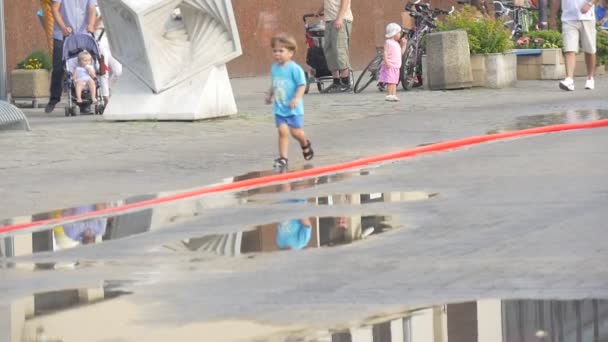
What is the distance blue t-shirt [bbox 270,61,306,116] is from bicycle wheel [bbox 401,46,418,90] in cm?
957

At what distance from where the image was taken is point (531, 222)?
1027 centimetres

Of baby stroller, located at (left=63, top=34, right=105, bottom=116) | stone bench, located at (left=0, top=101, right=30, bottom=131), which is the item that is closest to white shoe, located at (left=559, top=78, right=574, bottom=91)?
baby stroller, located at (left=63, top=34, right=105, bottom=116)

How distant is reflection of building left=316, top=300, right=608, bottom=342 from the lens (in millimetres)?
6746

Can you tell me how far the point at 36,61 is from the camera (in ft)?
83.4

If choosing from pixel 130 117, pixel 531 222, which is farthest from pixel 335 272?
pixel 130 117

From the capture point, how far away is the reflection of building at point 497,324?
6746 mm

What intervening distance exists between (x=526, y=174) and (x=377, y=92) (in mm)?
11727

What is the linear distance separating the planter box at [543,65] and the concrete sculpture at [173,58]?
8.37 metres

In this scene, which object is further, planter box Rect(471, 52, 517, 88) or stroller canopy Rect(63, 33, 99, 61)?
planter box Rect(471, 52, 517, 88)

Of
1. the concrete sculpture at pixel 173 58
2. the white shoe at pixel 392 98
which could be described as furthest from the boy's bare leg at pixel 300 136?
the white shoe at pixel 392 98

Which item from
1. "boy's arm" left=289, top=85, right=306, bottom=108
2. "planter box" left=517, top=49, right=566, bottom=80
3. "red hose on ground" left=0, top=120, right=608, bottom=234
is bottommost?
"planter box" left=517, top=49, right=566, bottom=80

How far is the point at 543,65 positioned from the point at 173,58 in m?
8.91

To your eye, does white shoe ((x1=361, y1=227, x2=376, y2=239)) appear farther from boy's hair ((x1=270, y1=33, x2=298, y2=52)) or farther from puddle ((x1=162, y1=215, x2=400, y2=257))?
boy's hair ((x1=270, y1=33, x2=298, y2=52))

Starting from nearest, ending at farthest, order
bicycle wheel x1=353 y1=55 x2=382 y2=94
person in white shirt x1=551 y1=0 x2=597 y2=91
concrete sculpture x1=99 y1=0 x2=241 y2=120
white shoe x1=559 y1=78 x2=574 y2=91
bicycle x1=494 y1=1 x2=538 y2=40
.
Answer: concrete sculpture x1=99 y1=0 x2=241 y2=120, person in white shirt x1=551 y1=0 x2=597 y2=91, white shoe x1=559 y1=78 x2=574 y2=91, bicycle wheel x1=353 y1=55 x2=382 y2=94, bicycle x1=494 y1=1 x2=538 y2=40
